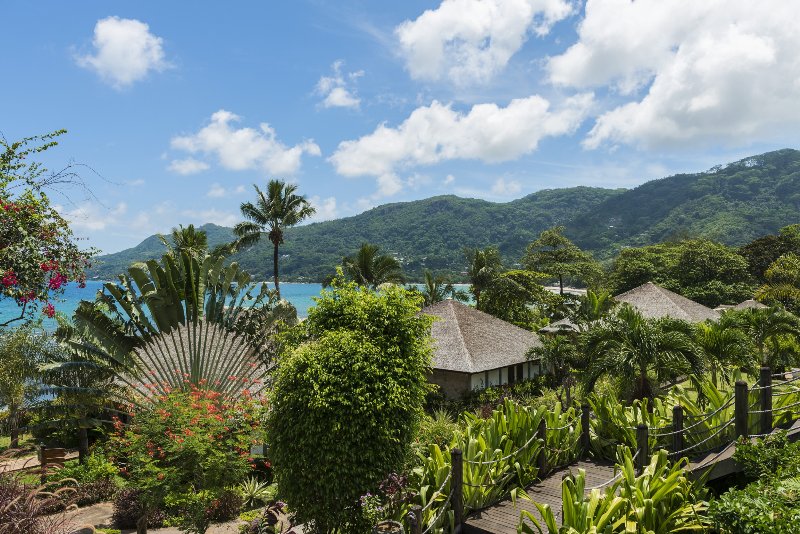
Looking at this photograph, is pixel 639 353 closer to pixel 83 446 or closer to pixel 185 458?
pixel 185 458

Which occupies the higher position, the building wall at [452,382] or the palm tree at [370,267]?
the palm tree at [370,267]

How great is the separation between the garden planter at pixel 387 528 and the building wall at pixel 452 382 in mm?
14427

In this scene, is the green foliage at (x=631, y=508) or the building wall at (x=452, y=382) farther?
the building wall at (x=452, y=382)

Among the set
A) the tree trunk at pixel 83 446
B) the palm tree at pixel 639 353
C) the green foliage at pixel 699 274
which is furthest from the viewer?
the green foliage at pixel 699 274

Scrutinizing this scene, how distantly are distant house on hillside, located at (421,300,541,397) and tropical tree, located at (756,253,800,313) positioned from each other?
16.8 meters

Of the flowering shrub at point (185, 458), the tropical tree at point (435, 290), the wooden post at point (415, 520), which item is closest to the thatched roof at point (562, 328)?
the tropical tree at point (435, 290)

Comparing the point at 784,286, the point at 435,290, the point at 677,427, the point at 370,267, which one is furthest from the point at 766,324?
the point at 435,290

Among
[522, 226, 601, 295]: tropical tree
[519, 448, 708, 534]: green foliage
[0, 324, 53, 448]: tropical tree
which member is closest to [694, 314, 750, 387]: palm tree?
[519, 448, 708, 534]: green foliage

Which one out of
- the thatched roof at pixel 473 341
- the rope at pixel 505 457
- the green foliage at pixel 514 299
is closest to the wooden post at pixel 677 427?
the rope at pixel 505 457

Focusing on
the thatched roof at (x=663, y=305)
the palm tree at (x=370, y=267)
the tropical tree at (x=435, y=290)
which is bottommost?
the thatched roof at (x=663, y=305)

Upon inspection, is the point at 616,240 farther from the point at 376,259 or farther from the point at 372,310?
the point at 372,310

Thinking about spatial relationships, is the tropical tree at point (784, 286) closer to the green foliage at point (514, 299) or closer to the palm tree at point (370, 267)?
the green foliage at point (514, 299)

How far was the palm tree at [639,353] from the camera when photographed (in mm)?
13305

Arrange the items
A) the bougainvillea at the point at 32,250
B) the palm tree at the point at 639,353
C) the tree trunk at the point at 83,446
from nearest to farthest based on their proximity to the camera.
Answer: the bougainvillea at the point at 32,250 < the palm tree at the point at 639,353 < the tree trunk at the point at 83,446
